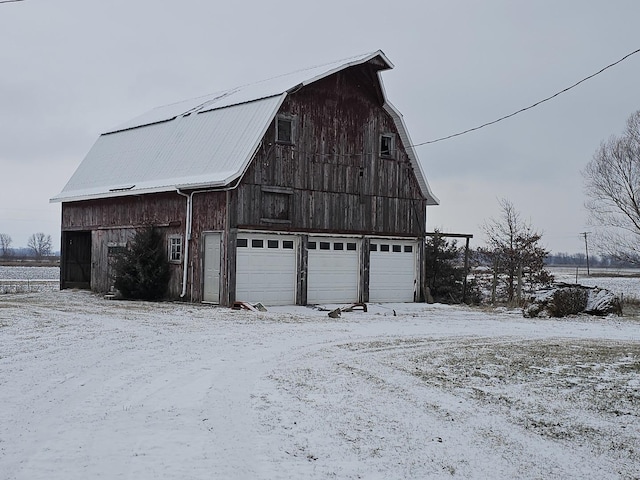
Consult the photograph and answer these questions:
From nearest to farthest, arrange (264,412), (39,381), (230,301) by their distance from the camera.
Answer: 1. (264,412)
2. (39,381)
3. (230,301)

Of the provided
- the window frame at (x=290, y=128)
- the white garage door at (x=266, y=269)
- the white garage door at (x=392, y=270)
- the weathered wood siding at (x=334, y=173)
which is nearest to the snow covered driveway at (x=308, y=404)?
the white garage door at (x=266, y=269)

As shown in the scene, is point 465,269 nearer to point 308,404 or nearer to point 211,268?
point 211,268

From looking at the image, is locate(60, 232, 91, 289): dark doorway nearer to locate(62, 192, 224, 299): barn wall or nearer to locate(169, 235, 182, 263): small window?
locate(62, 192, 224, 299): barn wall

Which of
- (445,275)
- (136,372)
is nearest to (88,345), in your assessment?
(136,372)

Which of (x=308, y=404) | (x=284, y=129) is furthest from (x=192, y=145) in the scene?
(x=308, y=404)

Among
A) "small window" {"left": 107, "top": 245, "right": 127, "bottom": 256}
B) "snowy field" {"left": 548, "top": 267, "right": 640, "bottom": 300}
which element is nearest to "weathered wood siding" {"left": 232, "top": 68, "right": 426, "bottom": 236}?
"small window" {"left": 107, "top": 245, "right": 127, "bottom": 256}

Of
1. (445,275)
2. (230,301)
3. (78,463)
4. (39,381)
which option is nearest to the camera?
(78,463)

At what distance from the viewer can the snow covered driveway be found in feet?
21.1

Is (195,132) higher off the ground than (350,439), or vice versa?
(195,132)

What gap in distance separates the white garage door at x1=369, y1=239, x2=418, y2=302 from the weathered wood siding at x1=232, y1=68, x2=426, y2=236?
551 mm

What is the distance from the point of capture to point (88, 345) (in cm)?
1295

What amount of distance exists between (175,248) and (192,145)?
3.33 meters

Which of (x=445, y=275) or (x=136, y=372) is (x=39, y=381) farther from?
(x=445, y=275)

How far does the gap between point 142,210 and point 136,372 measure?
53.0ft
